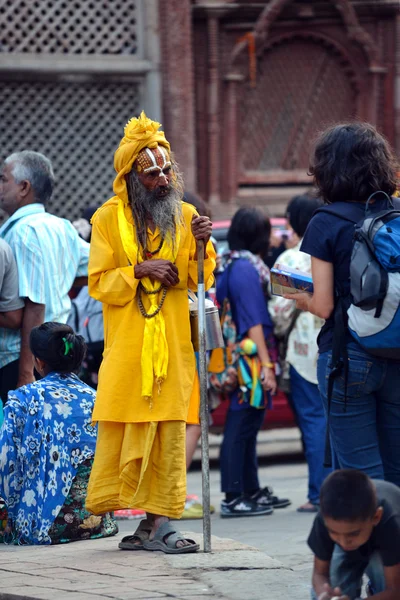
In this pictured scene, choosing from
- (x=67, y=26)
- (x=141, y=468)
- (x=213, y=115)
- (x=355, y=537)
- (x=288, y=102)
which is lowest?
(x=141, y=468)

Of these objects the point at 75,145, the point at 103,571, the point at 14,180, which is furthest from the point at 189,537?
the point at 75,145

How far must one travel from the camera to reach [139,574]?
5184 millimetres

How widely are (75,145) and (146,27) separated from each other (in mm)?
1527

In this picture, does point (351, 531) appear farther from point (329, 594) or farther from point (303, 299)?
point (303, 299)

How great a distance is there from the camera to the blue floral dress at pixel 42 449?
6.19 metres

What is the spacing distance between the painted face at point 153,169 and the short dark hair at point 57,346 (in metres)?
0.88

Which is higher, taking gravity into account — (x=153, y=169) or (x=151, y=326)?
(x=153, y=169)

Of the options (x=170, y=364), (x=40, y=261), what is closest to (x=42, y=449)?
(x=170, y=364)

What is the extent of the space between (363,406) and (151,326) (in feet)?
4.58

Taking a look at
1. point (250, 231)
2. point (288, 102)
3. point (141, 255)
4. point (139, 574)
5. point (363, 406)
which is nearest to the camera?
point (363, 406)

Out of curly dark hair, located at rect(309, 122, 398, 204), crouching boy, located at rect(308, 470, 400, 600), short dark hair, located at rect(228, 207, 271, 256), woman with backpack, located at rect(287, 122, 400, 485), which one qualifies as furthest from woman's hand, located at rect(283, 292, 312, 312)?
short dark hair, located at rect(228, 207, 271, 256)

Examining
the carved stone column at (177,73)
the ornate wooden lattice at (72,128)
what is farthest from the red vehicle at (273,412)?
the ornate wooden lattice at (72,128)

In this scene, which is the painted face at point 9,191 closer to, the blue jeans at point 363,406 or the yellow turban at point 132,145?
the yellow turban at point 132,145

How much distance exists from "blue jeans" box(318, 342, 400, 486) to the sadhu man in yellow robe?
120 cm
